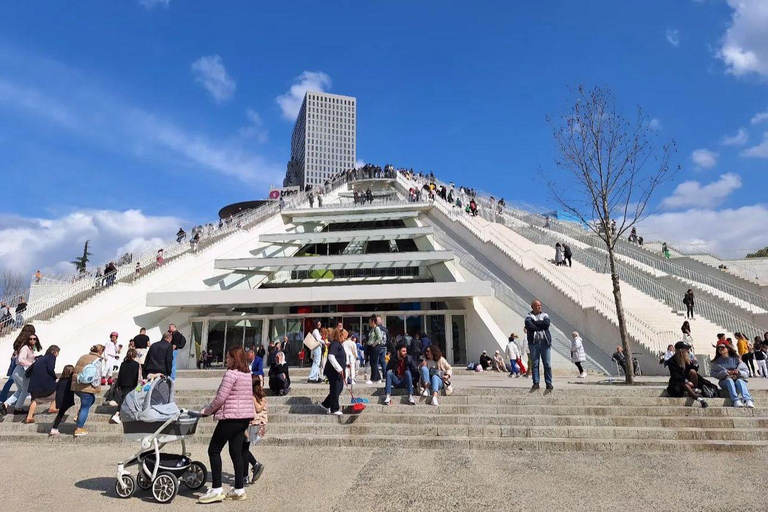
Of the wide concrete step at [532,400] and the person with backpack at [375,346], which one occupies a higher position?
the person with backpack at [375,346]

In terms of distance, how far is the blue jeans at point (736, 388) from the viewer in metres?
7.48

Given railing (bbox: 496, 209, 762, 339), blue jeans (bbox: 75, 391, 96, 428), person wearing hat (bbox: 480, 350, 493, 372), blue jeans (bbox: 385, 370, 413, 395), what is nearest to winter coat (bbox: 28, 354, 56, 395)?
blue jeans (bbox: 75, 391, 96, 428)

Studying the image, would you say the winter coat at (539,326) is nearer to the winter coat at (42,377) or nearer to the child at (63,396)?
the child at (63,396)

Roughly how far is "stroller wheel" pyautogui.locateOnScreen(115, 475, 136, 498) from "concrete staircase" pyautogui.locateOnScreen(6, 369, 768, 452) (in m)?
2.46

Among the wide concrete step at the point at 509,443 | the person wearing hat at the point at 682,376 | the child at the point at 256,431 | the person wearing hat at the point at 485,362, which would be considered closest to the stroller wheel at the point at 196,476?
the child at the point at 256,431

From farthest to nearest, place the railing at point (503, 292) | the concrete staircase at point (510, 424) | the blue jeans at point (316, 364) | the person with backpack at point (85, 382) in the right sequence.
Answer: the railing at point (503, 292), the blue jeans at point (316, 364), the person with backpack at point (85, 382), the concrete staircase at point (510, 424)

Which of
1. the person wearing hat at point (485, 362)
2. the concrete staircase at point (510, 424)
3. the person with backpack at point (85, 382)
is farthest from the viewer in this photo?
the person wearing hat at point (485, 362)

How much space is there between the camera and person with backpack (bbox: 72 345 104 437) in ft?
23.6

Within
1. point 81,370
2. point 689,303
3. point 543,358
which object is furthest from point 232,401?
point 689,303

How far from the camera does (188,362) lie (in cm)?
1997

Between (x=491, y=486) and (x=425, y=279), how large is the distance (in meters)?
19.6

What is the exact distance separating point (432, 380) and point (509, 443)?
183cm

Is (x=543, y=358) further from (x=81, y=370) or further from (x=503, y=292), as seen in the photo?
(x=503, y=292)

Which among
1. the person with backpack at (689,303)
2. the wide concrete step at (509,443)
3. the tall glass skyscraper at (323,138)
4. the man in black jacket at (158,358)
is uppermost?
the tall glass skyscraper at (323,138)
